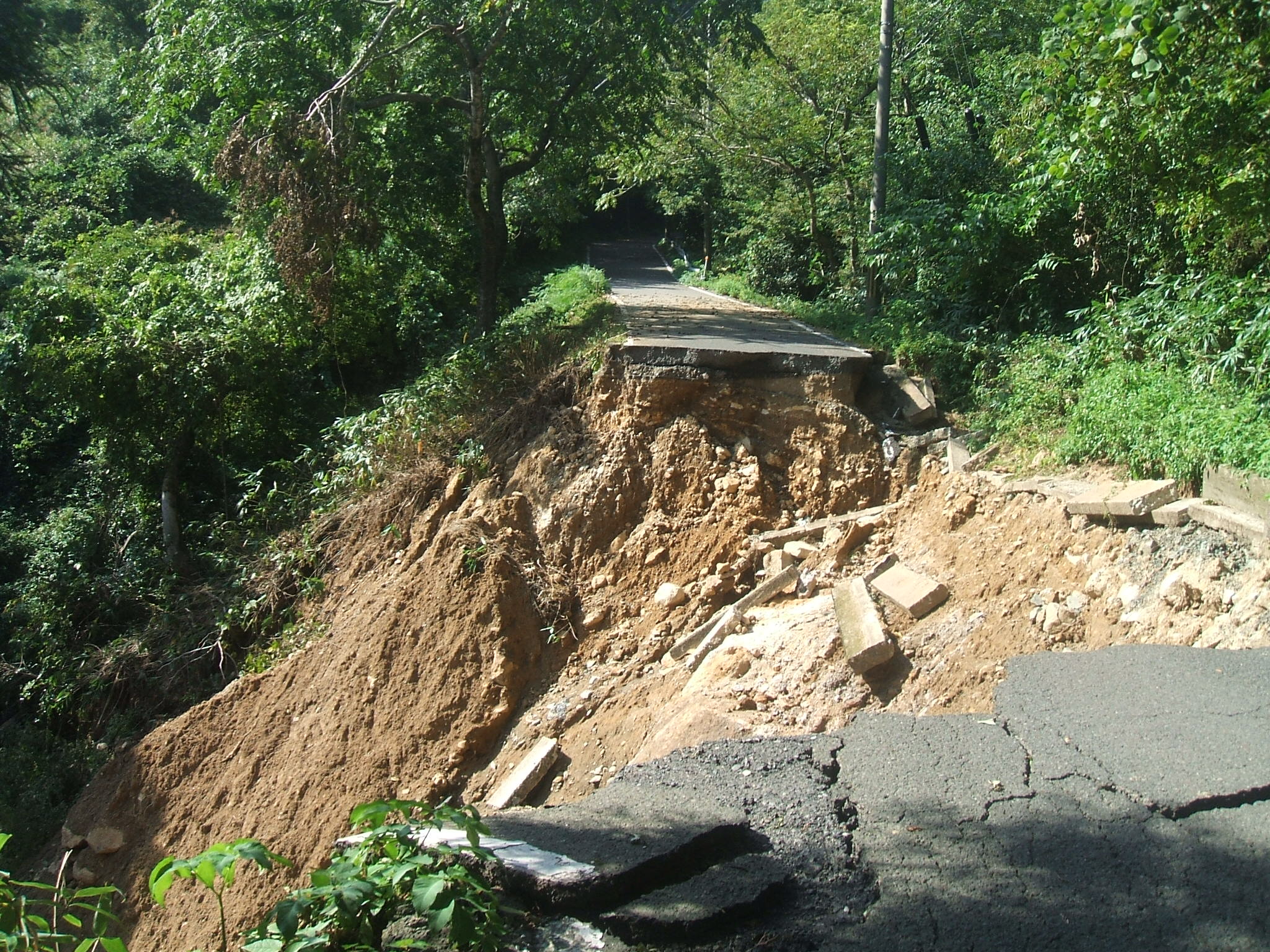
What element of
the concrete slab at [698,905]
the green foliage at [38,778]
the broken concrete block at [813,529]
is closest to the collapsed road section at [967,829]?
the concrete slab at [698,905]

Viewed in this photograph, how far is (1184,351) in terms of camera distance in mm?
7348

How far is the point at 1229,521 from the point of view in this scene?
18.5ft

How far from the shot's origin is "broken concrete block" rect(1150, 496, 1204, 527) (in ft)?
19.2

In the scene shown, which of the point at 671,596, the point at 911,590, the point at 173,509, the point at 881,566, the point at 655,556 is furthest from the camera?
the point at 173,509

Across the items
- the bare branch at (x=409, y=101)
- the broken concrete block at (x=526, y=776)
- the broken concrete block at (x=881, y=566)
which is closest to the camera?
the broken concrete block at (x=526, y=776)

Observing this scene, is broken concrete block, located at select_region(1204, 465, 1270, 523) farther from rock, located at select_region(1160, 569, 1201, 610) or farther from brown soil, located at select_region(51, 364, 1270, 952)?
rock, located at select_region(1160, 569, 1201, 610)

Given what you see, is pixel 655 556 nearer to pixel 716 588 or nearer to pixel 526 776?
pixel 716 588

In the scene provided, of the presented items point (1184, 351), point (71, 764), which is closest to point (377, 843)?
point (1184, 351)

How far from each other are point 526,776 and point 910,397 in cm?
430

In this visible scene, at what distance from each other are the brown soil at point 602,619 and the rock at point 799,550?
11 centimetres

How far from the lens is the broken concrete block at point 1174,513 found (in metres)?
5.85

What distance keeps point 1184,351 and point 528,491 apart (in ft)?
16.4

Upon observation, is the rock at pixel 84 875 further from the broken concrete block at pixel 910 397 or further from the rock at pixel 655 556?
the broken concrete block at pixel 910 397

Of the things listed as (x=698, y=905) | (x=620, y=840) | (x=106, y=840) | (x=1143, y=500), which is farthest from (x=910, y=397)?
(x=106, y=840)
